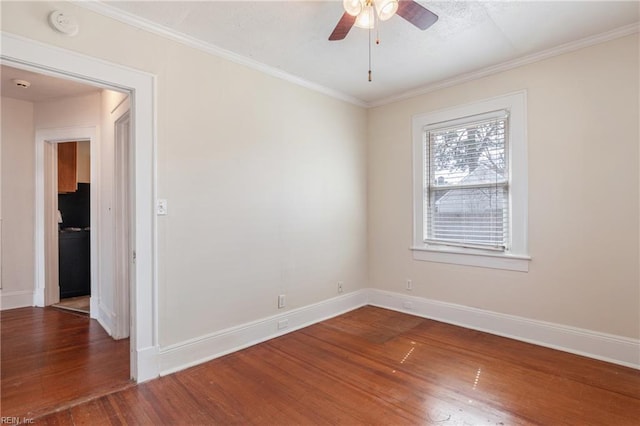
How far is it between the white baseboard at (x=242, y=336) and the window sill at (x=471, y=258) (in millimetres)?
1074

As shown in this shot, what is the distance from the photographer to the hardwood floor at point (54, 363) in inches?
84.9

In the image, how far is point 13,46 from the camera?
1.89 meters

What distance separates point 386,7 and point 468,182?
2263 mm

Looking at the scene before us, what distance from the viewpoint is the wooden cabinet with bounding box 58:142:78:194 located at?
15.2 feet

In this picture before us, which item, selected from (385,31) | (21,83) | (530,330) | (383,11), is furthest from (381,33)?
(21,83)

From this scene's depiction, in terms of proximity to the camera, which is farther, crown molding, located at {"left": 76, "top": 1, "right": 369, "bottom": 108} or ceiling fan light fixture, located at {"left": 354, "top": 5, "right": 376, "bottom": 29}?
crown molding, located at {"left": 76, "top": 1, "right": 369, "bottom": 108}

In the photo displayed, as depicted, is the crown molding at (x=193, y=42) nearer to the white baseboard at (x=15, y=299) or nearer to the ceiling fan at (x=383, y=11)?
the ceiling fan at (x=383, y=11)

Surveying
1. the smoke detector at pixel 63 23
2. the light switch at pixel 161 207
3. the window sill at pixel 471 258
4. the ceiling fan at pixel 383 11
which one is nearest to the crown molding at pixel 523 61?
the ceiling fan at pixel 383 11

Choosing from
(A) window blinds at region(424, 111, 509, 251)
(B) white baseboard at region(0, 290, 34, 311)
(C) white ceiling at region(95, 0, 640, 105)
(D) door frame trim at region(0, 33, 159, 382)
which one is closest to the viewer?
(C) white ceiling at region(95, 0, 640, 105)

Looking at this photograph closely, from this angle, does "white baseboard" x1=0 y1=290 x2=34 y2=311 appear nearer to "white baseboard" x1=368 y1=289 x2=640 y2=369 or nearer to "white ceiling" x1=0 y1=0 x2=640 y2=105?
"white ceiling" x1=0 y1=0 x2=640 y2=105

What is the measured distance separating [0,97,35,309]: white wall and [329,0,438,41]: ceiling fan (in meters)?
4.53

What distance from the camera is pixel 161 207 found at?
250 centimetres

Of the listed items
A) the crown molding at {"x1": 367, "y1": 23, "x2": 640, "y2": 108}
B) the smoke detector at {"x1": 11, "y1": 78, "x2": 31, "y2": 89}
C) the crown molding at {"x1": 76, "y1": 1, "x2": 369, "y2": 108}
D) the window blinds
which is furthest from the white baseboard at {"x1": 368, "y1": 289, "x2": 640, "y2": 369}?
the smoke detector at {"x1": 11, "y1": 78, "x2": 31, "y2": 89}

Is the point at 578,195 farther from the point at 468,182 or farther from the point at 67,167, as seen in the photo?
the point at 67,167
